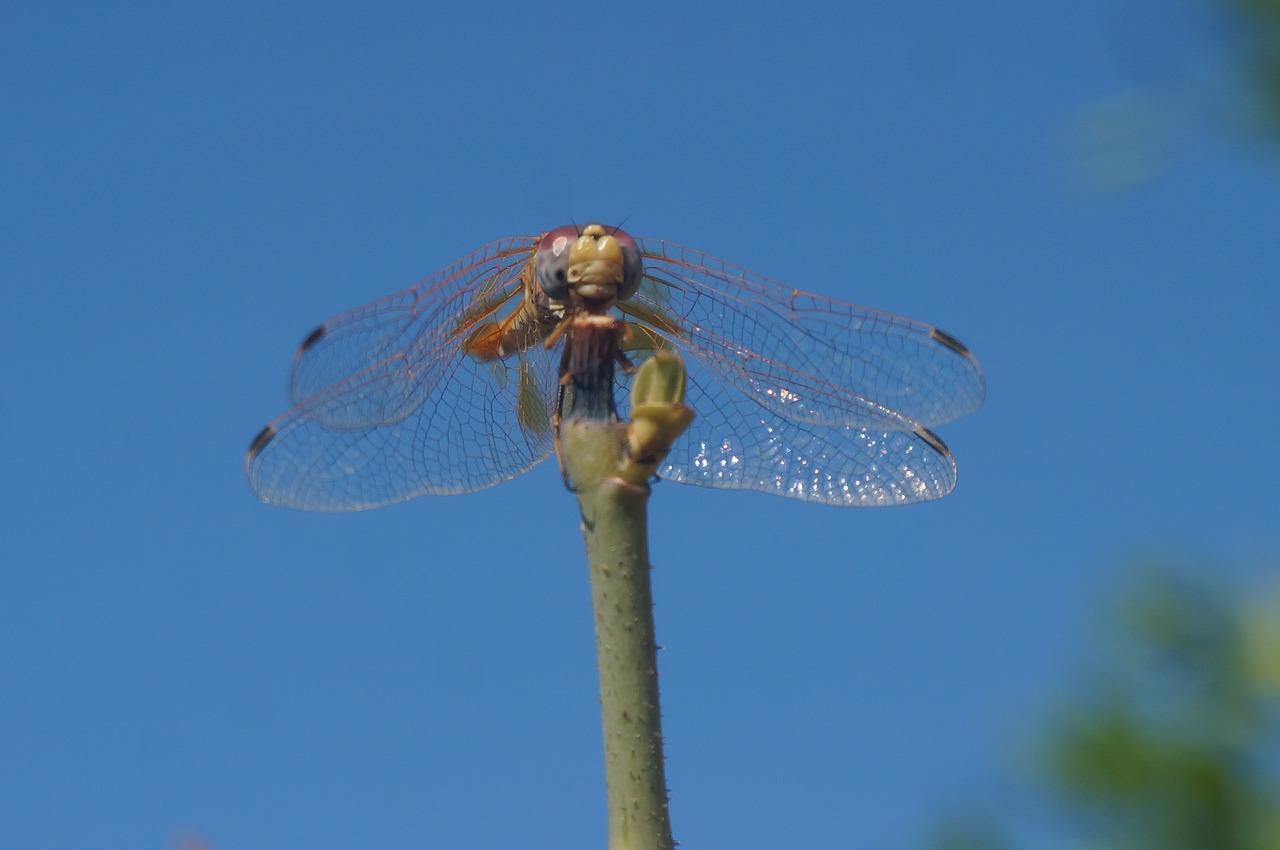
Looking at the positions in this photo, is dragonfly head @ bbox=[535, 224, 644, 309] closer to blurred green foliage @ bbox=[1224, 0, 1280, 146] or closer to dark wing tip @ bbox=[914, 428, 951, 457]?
dark wing tip @ bbox=[914, 428, 951, 457]

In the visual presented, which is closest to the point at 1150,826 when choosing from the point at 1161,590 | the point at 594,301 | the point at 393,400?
the point at 1161,590

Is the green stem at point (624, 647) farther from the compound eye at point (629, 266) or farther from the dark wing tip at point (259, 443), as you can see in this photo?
the dark wing tip at point (259, 443)

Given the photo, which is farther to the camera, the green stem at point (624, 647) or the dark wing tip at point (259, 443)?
the dark wing tip at point (259, 443)

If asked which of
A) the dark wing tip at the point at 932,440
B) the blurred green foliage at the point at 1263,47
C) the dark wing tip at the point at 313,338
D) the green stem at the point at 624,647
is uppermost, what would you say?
the dark wing tip at the point at 313,338

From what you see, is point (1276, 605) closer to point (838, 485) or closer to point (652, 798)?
point (652, 798)

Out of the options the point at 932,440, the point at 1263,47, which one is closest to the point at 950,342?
the point at 932,440

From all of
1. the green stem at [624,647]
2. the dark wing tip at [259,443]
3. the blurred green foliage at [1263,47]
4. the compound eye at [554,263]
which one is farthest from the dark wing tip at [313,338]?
the blurred green foliage at [1263,47]

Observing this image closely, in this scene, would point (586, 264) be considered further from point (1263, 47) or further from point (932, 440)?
point (1263, 47)
